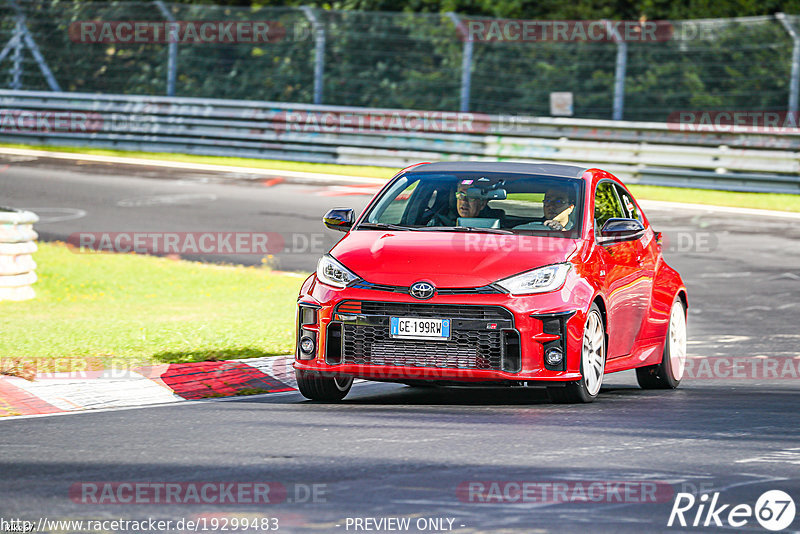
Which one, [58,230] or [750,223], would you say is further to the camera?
[750,223]

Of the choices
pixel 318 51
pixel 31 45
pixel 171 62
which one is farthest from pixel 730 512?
pixel 31 45

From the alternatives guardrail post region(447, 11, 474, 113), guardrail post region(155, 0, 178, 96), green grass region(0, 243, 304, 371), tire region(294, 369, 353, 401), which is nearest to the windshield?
tire region(294, 369, 353, 401)

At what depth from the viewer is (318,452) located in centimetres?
732

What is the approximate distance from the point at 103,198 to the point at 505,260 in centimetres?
1549

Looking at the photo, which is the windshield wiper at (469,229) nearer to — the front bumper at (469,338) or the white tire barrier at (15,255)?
the front bumper at (469,338)

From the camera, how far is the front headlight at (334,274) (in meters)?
8.91

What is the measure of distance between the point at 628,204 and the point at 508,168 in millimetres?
1230

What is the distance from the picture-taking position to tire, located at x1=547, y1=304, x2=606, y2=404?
8.92 metres

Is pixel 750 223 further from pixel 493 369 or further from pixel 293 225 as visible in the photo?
pixel 493 369

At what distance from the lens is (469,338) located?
8602 millimetres

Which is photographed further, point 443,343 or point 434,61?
point 434,61

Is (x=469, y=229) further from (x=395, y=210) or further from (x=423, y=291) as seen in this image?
(x=423, y=291)

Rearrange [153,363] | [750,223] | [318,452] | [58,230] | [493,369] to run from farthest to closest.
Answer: [750,223], [58,230], [153,363], [493,369], [318,452]

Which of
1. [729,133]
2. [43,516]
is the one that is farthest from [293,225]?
[43,516]
